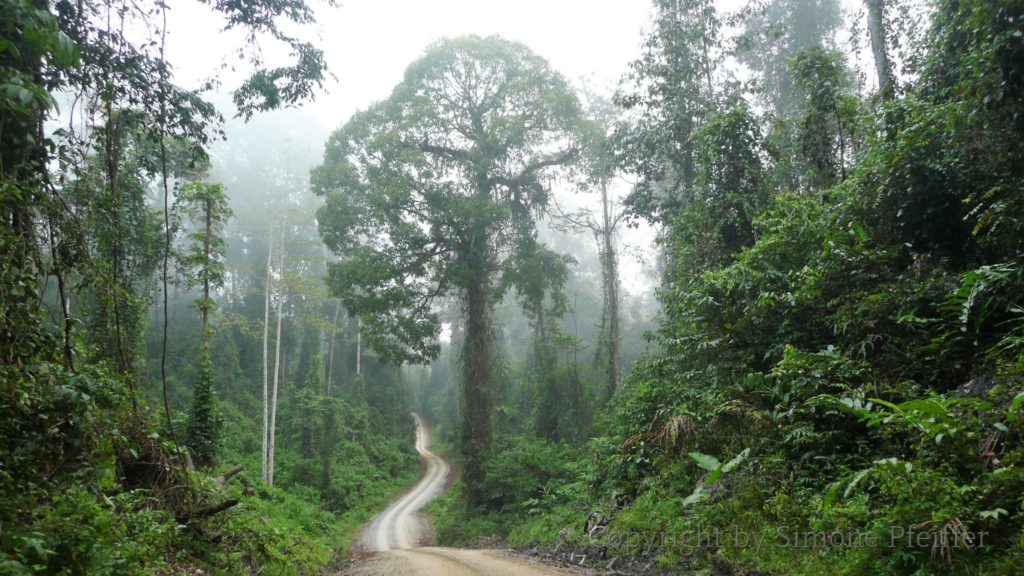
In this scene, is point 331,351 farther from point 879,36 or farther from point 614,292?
point 879,36

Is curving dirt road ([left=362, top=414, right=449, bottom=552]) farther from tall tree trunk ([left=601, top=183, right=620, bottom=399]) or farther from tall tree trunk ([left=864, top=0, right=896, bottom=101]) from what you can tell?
tall tree trunk ([left=864, top=0, right=896, bottom=101])

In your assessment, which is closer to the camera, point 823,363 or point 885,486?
point 885,486

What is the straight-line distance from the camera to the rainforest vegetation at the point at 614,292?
4.16 meters

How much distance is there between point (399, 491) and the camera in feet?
91.1

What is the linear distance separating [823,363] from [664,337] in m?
5.07

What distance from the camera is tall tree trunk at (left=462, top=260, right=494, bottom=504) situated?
16.5 m

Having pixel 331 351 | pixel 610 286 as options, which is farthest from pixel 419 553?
pixel 331 351

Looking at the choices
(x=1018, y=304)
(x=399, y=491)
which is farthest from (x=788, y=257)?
(x=399, y=491)

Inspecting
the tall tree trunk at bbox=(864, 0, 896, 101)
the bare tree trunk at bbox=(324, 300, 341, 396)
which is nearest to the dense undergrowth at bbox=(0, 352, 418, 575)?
the tall tree trunk at bbox=(864, 0, 896, 101)

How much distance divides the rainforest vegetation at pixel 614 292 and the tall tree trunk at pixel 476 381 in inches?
3.7

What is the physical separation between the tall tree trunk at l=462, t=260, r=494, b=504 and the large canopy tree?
0.03 metres

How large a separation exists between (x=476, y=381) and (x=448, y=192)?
6202 millimetres

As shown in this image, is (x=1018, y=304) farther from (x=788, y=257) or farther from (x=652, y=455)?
A: (x=652, y=455)

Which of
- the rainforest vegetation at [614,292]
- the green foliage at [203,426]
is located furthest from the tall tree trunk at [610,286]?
the green foliage at [203,426]
